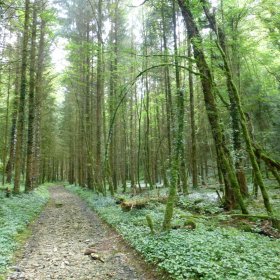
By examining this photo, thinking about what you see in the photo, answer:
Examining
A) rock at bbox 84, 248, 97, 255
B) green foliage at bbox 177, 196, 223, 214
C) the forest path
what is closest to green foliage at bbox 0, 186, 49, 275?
the forest path

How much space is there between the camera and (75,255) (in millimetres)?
6887

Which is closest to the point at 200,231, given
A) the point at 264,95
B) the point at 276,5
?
the point at 276,5

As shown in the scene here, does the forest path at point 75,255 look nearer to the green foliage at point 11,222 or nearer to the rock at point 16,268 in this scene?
the rock at point 16,268

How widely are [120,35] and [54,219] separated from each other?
16514 mm

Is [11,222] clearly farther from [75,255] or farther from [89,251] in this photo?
[89,251]

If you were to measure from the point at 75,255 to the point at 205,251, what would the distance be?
3375 mm

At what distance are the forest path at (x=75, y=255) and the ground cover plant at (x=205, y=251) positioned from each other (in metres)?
A: 0.38

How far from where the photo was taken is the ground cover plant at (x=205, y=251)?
4828 millimetres

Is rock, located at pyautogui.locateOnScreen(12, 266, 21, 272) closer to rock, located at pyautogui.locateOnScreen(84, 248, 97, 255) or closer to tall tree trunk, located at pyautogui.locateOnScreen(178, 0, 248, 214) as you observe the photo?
rock, located at pyautogui.locateOnScreen(84, 248, 97, 255)

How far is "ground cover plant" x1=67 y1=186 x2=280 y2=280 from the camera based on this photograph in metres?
4.83

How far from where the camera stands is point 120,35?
73.1ft

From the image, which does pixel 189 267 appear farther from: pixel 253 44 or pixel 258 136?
pixel 258 136

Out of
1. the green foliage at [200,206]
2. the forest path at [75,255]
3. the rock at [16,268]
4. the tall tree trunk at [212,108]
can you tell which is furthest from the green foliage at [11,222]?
the green foliage at [200,206]

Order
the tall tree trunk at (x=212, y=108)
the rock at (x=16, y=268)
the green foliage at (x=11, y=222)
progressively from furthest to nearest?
the tall tree trunk at (x=212, y=108), the green foliage at (x=11, y=222), the rock at (x=16, y=268)
